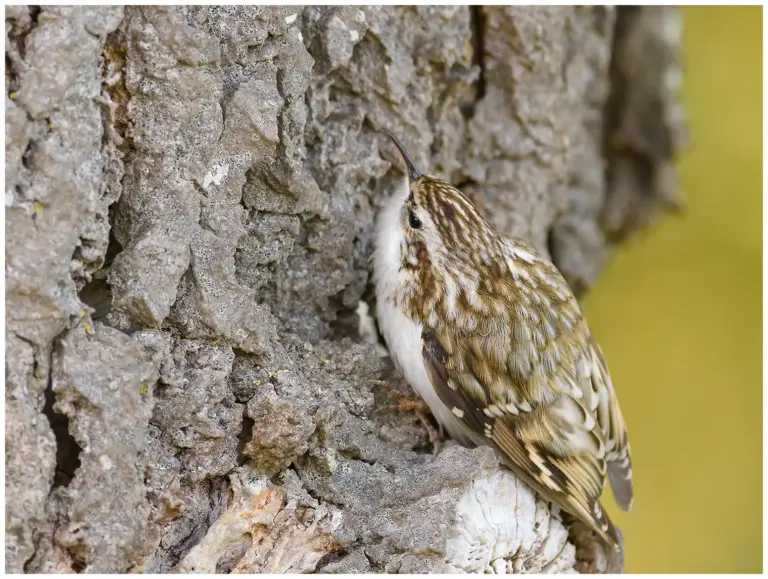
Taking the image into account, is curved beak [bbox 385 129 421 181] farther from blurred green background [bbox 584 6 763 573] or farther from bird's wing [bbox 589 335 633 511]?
blurred green background [bbox 584 6 763 573]

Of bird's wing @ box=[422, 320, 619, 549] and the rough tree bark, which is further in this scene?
bird's wing @ box=[422, 320, 619, 549]

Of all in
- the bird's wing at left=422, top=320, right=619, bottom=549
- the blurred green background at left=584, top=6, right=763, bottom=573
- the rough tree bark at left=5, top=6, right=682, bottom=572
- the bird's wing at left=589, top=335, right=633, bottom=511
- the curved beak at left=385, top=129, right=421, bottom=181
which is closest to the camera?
the rough tree bark at left=5, top=6, right=682, bottom=572

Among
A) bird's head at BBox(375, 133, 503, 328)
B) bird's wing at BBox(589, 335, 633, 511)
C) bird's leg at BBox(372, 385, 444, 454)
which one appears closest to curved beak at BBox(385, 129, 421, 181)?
bird's head at BBox(375, 133, 503, 328)

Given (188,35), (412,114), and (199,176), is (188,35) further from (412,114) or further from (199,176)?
(412,114)

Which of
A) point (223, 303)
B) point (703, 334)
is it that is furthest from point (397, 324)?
point (703, 334)

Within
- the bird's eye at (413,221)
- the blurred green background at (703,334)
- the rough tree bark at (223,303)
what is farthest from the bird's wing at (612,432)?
the blurred green background at (703,334)

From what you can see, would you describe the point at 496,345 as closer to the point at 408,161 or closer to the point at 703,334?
the point at 408,161

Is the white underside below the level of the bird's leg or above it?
above
